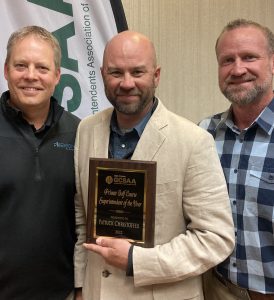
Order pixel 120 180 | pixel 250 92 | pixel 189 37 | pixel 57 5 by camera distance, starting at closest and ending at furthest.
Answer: pixel 120 180 → pixel 250 92 → pixel 57 5 → pixel 189 37

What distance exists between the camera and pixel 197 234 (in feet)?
3.81

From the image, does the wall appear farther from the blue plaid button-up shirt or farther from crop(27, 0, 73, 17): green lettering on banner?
the blue plaid button-up shirt

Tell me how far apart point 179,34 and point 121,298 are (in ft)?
Answer: 5.60

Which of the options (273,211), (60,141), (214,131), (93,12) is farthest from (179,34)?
(273,211)

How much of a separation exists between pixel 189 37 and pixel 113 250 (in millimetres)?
1660

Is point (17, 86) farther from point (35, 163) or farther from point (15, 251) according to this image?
point (15, 251)

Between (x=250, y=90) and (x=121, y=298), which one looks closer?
(x=121, y=298)

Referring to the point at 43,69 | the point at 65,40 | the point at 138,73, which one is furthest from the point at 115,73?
the point at 65,40

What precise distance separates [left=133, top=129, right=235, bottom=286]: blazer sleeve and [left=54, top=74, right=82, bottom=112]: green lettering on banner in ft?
3.58

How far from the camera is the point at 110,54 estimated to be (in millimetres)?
1270

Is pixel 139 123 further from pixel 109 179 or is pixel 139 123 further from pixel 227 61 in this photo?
pixel 227 61

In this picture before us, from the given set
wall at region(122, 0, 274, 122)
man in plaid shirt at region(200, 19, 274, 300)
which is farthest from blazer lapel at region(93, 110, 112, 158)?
wall at region(122, 0, 274, 122)

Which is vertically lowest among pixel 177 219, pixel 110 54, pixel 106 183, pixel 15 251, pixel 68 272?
pixel 68 272

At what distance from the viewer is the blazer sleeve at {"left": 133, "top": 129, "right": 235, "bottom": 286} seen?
3.73ft
